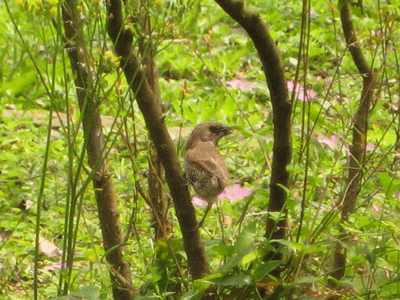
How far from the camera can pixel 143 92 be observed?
2.56m

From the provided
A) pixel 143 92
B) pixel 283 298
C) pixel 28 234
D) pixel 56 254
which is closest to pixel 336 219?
pixel 283 298

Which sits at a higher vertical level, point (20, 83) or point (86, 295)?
point (20, 83)

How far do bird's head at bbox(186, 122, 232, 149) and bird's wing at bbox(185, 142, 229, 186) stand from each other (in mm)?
66

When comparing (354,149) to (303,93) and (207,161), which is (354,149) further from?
(207,161)

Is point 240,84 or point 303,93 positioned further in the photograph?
point 240,84

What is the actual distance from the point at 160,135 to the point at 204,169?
0.41m

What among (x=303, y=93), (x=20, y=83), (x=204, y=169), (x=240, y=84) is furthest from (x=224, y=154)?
(x=20, y=83)

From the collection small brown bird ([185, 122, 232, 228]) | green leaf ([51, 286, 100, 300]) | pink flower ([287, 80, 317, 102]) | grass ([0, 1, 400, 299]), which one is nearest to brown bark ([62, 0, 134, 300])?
grass ([0, 1, 400, 299])

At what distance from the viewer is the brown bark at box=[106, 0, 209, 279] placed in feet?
7.97

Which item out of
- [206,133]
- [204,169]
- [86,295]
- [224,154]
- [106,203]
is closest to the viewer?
[86,295]

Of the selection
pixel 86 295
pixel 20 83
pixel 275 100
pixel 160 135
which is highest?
pixel 20 83

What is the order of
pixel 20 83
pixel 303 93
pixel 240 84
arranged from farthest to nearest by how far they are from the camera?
pixel 20 83 → pixel 240 84 → pixel 303 93

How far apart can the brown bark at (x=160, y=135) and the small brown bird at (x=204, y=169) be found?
151 mm

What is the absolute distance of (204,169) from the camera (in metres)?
2.95
